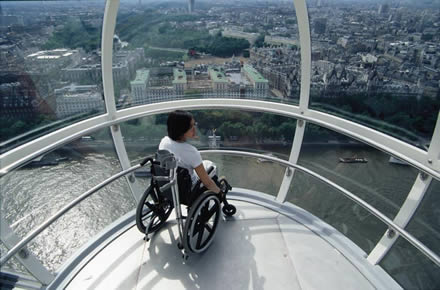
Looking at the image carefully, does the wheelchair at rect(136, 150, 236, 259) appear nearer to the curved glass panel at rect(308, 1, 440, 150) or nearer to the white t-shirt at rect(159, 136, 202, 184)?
the white t-shirt at rect(159, 136, 202, 184)

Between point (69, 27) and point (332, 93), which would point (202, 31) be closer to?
point (69, 27)

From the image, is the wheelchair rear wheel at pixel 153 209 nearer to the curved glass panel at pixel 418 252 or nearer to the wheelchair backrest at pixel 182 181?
the wheelchair backrest at pixel 182 181

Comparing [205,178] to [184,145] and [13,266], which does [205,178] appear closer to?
[184,145]

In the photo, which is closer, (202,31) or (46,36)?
(46,36)

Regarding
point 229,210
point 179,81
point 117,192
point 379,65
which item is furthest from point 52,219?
point 379,65

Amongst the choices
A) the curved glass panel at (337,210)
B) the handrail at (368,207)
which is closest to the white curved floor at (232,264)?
the curved glass panel at (337,210)

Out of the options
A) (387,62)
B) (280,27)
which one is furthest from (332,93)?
(280,27)
